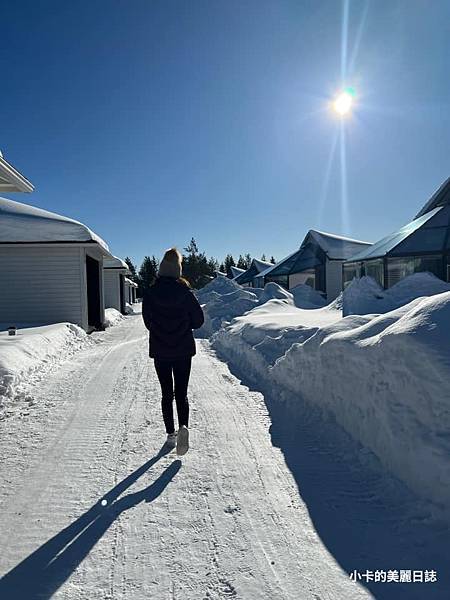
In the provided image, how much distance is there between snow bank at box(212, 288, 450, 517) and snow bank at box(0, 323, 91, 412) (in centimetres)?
423

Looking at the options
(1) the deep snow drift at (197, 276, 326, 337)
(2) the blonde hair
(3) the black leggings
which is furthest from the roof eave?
(1) the deep snow drift at (197, 276, 326, 337)

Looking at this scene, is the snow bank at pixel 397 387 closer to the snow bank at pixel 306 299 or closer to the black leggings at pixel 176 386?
the black leggings at pixel 176 386

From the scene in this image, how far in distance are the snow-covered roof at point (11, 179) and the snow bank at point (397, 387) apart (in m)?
6.51

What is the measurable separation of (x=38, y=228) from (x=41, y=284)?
6.89 ft

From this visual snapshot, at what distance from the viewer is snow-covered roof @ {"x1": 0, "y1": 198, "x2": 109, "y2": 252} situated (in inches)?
470

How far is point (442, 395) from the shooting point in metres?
2.47

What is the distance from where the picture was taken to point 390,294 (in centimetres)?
851

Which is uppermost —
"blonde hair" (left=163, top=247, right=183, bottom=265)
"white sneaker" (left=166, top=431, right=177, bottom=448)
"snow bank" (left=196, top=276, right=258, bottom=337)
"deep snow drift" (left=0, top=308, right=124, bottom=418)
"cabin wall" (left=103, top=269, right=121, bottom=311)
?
"cabin wall" (left=103, top=269, right=121, bottom=311)

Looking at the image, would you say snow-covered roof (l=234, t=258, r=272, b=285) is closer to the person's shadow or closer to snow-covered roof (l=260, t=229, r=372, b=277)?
snow-covered roof (l=260, t=229, r=372, b=277)

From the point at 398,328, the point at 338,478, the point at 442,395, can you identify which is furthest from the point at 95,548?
the point at 398,328

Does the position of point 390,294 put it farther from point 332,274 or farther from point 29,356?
point 332,274

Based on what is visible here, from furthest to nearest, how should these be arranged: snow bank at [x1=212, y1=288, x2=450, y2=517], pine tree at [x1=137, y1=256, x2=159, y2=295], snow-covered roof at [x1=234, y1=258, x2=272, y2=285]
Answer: pine tree at [x1=137, y1=256, x2=159, y2=295]
snow-covered roof at [x1=234, y1=258, x2=272, y2=285]
snow bank at [x1=212, y1=288, x2=450, y2=517]

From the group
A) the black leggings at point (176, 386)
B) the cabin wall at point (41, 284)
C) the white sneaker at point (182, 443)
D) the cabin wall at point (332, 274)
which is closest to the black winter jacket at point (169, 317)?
the black leggings at point (176, 386)

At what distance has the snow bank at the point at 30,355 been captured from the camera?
17.6ft
